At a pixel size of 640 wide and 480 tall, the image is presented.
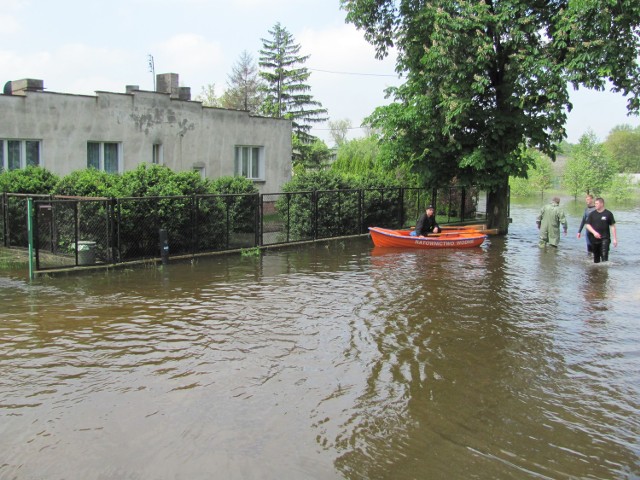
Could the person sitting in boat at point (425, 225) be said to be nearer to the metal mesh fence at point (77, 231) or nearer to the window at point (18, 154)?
the metal mesh fence at point (77, 231)

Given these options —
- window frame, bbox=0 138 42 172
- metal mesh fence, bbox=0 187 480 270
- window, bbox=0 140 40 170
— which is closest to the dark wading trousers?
metal mesh fence, bbox=0 187 480 270

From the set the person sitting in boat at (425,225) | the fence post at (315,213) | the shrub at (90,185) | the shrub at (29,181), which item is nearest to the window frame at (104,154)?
the shrub at (29,181)

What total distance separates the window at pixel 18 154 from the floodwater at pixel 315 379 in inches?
369

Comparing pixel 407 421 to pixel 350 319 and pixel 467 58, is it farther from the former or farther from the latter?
pixel 467 58

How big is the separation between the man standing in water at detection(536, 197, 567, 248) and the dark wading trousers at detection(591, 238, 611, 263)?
246cm

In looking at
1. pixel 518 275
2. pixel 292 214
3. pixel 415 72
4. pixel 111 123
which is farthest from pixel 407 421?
pixel 111 123

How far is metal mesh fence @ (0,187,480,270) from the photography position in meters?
14.3

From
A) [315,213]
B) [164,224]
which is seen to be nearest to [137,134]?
[315,213]

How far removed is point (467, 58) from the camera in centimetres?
2006

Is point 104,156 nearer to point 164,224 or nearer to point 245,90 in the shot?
point 164,224

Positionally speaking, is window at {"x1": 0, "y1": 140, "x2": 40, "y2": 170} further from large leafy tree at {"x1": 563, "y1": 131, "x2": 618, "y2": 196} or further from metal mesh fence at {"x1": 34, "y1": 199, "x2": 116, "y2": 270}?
large leafy tree at {"x1": 563, "y1": 131, "x2": 618, "y2": 196}

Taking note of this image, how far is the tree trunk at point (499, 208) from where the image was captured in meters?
24.0

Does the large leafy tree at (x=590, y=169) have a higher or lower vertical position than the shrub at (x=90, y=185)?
higher

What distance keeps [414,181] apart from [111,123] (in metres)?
12.6
